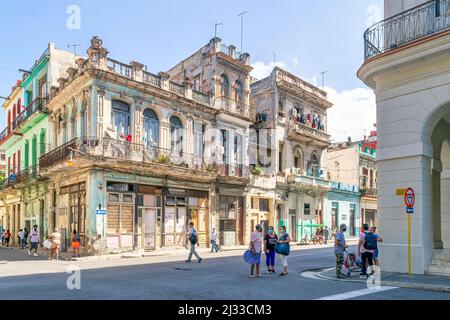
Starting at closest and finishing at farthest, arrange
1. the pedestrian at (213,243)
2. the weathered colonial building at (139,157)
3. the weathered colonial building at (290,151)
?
the weathered colonial building at (139,157) < the pedestrian at (213,243) < the weathered colonial building at (290,151)

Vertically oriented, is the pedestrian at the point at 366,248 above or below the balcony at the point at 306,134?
below

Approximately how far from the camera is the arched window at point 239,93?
3164 centimetres

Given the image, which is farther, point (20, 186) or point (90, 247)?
point (20, 186)

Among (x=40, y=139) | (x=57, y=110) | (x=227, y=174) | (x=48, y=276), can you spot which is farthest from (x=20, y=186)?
(x=48, y=276)

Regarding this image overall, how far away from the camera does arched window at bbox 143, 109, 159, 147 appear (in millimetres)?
25161

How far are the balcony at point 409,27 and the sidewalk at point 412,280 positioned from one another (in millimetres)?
6507

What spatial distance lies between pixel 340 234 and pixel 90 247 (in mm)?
13824

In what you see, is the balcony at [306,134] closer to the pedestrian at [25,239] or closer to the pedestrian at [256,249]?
the pedestrian at [25,239]

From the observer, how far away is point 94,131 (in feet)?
74.1

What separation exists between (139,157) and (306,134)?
1683 cm

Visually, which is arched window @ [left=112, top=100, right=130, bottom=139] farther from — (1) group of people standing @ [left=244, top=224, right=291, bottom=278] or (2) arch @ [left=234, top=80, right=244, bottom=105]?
(1) group of people standing @ [left=244, top=224, right=291, bottom=278]

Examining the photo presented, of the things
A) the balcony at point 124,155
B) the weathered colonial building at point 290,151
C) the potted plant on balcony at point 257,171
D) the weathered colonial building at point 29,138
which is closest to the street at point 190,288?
the balcony at point 124,155

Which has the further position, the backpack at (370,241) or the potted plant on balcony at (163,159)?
the potted plant on balcony at (163,159)
